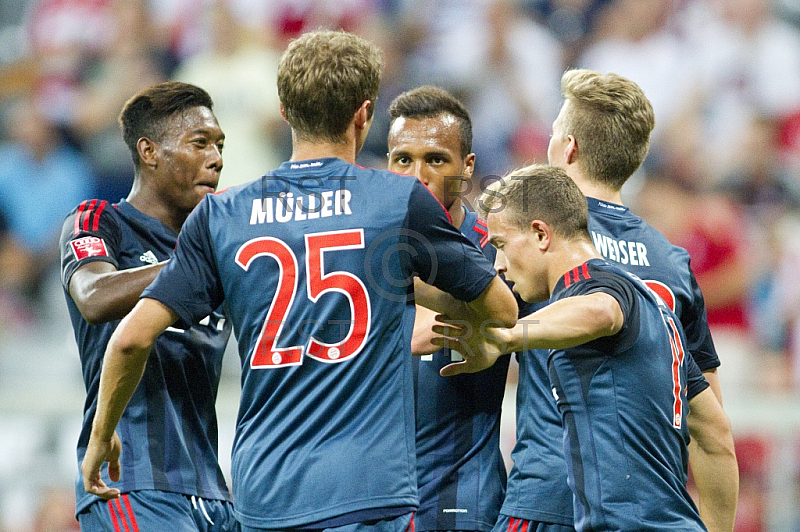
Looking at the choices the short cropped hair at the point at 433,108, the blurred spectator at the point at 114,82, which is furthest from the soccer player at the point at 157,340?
the blurred spectator at the point at 114,82

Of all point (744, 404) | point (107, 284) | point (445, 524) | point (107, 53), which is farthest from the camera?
point (107, 53)

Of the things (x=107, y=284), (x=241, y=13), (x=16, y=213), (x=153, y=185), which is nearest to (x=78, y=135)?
(x=16, y=213)

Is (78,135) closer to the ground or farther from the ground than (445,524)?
farther from the ground

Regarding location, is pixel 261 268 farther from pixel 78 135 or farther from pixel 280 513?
pixel 78 135

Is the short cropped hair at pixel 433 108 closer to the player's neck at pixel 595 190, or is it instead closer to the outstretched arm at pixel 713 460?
the player's neck at pixel 595 190

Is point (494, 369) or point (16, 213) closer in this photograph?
point (494, 369)

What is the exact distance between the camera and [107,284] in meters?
3.80

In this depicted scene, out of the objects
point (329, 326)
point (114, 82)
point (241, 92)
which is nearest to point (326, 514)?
point (329, 326)

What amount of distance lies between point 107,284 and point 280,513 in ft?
3.85

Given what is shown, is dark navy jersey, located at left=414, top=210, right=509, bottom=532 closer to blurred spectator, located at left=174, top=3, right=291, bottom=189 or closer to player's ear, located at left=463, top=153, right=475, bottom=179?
player's ear, located at left=463, top=153, right=475, bottom=179

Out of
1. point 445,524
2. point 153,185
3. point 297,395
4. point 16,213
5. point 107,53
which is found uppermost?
point 107,53

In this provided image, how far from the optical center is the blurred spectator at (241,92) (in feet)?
33.8

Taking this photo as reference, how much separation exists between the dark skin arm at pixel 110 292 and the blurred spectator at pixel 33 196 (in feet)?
21.3

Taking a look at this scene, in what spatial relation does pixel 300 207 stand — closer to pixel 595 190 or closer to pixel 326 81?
pixel 326 81
